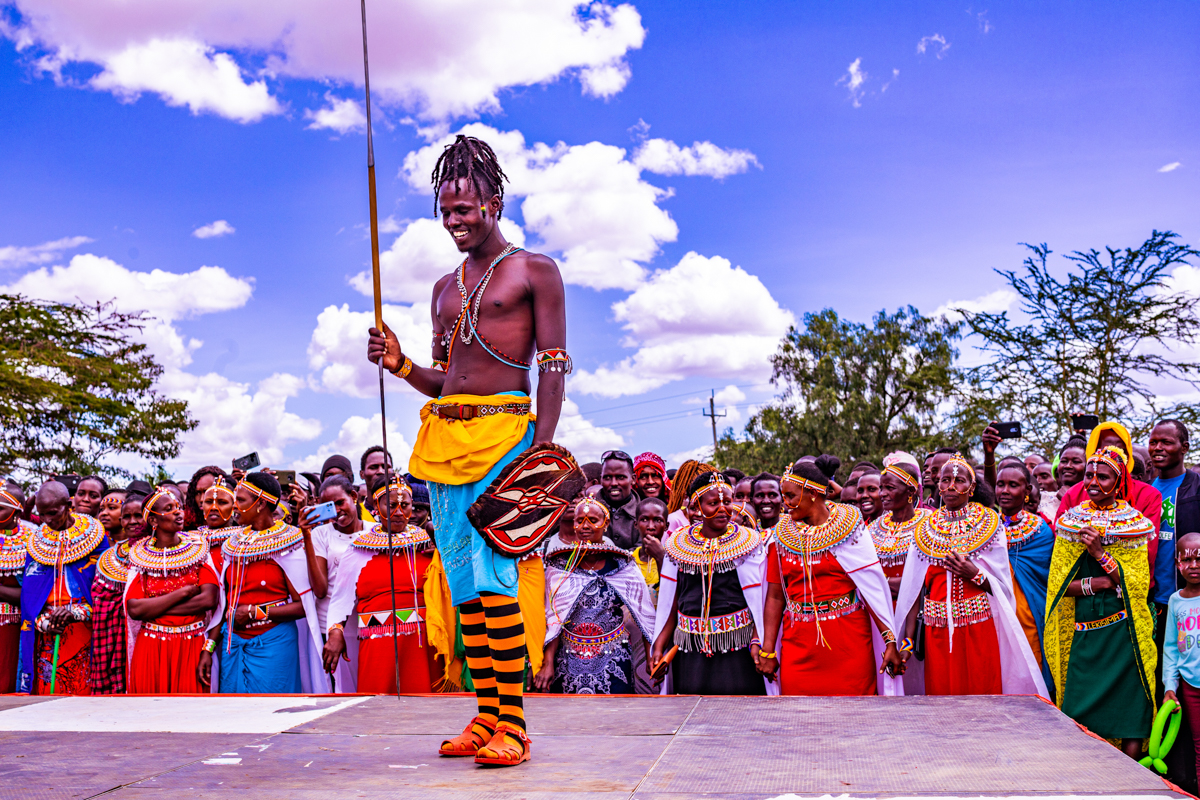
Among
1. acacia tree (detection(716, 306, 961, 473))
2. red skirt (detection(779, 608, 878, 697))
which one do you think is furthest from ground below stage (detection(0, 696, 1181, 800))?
acacia tree (detection(716, 306, 961, 473))

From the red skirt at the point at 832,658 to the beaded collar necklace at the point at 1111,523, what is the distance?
48.4 inches

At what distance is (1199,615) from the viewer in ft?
17.0

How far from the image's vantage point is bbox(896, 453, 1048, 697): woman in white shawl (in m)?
5.59

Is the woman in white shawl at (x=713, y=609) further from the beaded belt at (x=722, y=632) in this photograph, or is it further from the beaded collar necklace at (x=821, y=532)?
the beaded collar necklace at (x=821, y=532)

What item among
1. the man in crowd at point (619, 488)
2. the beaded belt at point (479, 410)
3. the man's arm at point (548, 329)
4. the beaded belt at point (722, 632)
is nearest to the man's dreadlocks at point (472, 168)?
the man's arm at point (548, 329)

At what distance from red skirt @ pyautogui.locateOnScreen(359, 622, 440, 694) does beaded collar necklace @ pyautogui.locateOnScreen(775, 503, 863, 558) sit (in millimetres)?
2268

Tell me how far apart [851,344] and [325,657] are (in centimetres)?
3146

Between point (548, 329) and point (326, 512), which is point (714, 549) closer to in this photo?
point (548, 329)

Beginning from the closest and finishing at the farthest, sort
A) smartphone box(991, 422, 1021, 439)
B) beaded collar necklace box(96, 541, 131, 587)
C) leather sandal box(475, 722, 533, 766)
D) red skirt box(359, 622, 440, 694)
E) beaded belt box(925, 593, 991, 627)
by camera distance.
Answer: leather sandal box(475, 722, 533, 766), beaded belt box(925, 593, 991, 627), red skirt box(359, 622, 440, 694), beaded collar necklace box(96, 541, 131, 587), smartphone box(991, 422, 1021, 439)

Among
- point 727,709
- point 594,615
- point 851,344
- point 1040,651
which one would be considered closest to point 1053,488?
point 1040,651

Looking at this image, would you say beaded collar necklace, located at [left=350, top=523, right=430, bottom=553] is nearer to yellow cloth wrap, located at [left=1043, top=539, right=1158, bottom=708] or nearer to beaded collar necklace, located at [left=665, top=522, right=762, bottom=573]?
beaded collar necklace, located at [left=665, top=522, right=762, bottom=573]

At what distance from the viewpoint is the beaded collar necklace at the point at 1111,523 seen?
5570mm

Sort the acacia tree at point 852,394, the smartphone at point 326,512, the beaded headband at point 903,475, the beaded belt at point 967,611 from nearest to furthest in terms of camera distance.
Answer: the beaded belt at point 967,611, the beaded headband at point 903,475, the smartphone at point 326,512, the acacia tree at point 852,394

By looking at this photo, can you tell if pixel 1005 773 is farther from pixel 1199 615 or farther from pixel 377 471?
pixel 377 471
